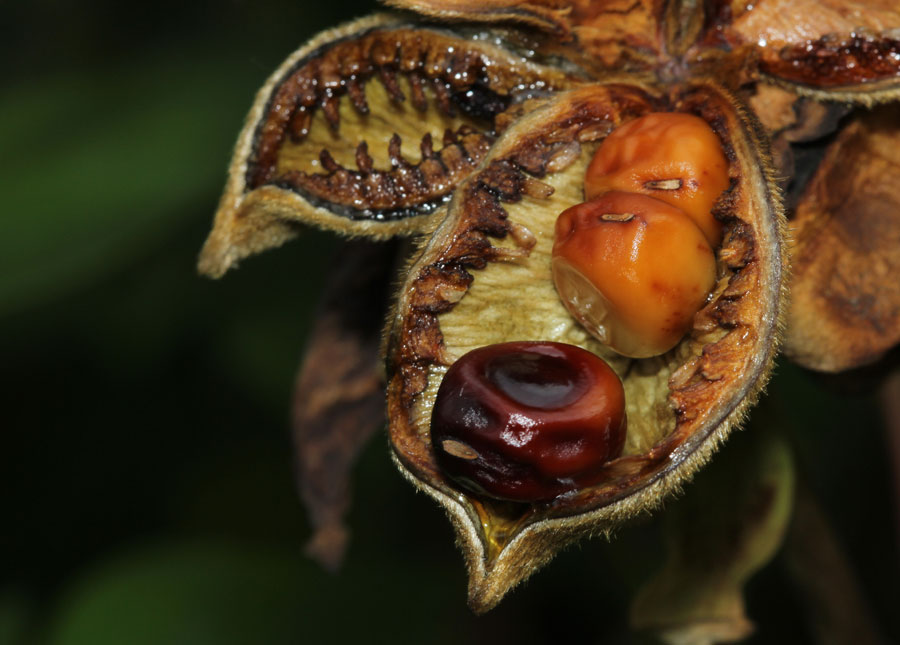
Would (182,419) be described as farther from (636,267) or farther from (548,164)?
(636,267)

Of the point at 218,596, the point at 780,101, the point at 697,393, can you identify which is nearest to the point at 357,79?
the point at 780,101

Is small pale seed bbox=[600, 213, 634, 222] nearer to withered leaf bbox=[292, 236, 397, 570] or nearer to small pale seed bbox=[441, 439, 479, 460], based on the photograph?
small pale seed bbox=[441, 439, 479, 460]

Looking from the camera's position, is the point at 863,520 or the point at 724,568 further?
the point at 863,520

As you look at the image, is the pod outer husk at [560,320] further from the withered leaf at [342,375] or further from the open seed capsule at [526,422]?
the withered leaf at [342,375]

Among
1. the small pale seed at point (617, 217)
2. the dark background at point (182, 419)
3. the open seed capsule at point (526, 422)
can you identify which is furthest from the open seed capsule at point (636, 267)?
the dark background at point (182, 419)

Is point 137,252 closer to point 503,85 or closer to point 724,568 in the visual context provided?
point 503,85

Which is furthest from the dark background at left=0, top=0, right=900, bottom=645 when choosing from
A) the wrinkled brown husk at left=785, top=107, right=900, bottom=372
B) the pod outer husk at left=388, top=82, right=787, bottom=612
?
the pod outer husk at left=388, top=82, right=787, bottom=612
